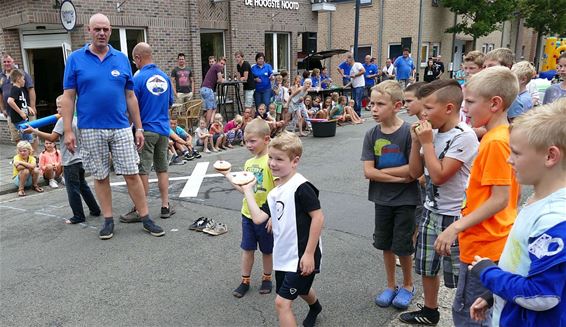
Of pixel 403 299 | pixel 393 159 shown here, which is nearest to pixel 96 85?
pixel 393 159

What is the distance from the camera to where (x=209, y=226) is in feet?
16.5

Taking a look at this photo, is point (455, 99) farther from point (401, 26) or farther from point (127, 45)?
point (401, 26)

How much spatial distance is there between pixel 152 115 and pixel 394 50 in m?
22.3

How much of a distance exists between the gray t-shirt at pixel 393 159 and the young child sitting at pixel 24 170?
592cm

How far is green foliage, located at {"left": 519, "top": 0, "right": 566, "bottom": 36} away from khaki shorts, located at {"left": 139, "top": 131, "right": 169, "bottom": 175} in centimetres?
2984

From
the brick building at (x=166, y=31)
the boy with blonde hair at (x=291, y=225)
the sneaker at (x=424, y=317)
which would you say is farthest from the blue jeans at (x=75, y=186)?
the brick building at (x=166, y=31)

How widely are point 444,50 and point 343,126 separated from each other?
16.2 meters

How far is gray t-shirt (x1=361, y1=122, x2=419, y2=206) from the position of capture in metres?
3.20

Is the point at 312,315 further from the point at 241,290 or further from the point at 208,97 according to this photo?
the point at 208,97

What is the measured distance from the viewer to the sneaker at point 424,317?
121 inches

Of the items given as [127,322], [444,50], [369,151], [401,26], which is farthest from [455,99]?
[444,50]

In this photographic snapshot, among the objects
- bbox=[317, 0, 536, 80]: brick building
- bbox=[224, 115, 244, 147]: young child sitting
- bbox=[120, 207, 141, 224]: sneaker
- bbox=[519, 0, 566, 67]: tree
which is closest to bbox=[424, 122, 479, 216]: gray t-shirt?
bbox=[120, 207, 141, 224]: sneaker

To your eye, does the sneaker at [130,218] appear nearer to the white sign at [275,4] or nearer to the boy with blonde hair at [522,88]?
the boy with blonde hair at [522,88]

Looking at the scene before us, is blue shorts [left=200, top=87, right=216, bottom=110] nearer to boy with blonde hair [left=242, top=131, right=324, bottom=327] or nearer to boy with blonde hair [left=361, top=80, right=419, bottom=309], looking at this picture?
boy with blonde hair [left=361, top=80, right=419, bottom=309]
